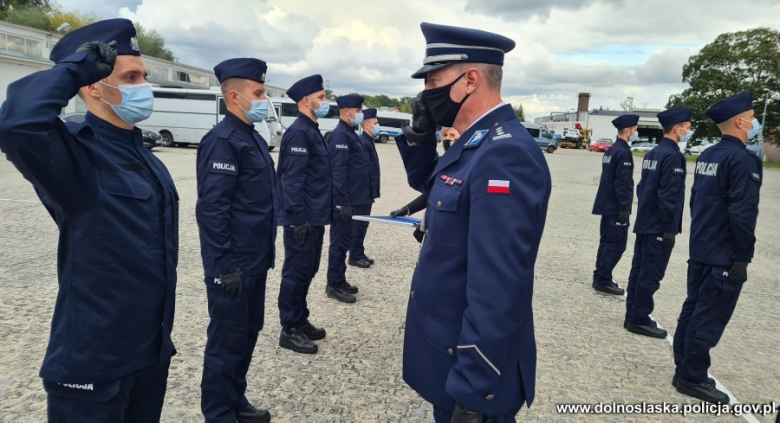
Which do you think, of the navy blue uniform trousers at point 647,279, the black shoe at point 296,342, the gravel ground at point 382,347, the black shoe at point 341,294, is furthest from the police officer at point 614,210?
the black shoe at point 296,342

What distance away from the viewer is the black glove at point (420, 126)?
6.85ft

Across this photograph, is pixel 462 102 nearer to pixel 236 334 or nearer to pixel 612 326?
pixel 236 334

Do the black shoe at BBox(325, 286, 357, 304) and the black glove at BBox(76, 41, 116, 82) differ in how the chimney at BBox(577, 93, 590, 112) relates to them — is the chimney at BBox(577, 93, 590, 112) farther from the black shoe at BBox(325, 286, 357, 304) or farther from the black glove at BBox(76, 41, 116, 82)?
the black glove at BBox(76, 41, 116, 82)

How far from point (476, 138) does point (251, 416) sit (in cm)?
232

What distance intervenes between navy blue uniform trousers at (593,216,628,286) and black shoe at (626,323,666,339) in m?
1.22

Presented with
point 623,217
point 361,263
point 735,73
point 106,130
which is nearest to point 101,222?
point 106,130

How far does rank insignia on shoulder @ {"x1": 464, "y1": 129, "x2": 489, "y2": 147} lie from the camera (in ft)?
5.65

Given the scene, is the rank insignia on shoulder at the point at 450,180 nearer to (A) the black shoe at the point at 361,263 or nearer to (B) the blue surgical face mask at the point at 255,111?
(B) the blue surgical face mask at the point at 255,111

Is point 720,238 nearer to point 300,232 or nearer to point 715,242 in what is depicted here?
point 715,242

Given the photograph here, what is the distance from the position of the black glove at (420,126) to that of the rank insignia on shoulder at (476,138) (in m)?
0.33

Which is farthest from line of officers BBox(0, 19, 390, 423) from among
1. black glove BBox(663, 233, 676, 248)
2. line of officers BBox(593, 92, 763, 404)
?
black glove BBox(663, 233, 676, 248)

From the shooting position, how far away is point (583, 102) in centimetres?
8400

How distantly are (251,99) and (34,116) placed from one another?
1893 millimetres

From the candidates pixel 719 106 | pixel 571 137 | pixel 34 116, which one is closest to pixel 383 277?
pixel 719 106
